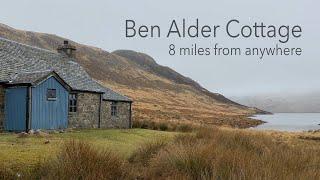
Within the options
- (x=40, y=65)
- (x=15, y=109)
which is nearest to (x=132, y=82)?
(x=40, y=65)

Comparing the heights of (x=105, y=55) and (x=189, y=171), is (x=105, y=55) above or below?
above

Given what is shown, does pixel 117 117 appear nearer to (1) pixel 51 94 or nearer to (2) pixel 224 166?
(1) pixel 51 94

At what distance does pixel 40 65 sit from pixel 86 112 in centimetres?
404

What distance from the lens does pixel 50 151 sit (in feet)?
42.6

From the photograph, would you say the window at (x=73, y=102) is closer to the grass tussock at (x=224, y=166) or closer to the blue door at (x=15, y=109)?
the blue door at (x=15, y=109)

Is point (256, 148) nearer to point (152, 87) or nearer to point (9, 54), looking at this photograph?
point (9, 54)

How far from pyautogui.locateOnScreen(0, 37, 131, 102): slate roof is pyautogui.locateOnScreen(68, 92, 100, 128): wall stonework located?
0.46 m

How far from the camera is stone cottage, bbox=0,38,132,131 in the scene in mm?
22375

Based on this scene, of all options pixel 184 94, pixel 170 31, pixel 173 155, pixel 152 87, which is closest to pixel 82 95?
pixel 170 31

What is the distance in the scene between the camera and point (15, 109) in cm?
2244

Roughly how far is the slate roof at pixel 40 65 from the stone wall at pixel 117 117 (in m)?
0.50

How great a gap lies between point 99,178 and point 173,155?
2.21 m

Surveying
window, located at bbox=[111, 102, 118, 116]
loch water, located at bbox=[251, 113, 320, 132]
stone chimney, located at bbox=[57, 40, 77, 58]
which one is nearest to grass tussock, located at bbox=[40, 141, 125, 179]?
window, located at bbox=[111, 102, 118, 116]

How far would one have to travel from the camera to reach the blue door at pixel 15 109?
2223cm
